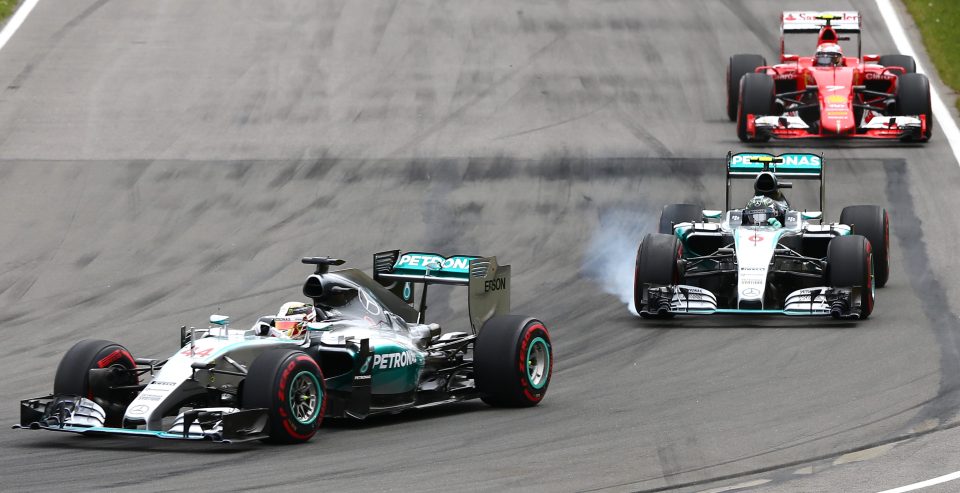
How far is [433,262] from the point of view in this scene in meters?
15.4

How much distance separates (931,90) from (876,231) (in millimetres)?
12995

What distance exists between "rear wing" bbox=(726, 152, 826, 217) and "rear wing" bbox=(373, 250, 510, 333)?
678cm

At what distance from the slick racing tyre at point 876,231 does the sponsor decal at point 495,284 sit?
6966 mm

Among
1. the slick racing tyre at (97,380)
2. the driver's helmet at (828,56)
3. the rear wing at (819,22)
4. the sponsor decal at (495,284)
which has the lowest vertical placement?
the slick racing tyre at (97,380)

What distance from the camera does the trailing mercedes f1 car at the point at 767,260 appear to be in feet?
60.8

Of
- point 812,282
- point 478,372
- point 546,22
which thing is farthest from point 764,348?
point 546,22

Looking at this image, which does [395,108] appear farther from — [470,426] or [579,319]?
[470,426]

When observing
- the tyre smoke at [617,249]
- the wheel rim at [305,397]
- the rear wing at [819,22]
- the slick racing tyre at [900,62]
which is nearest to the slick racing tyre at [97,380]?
the wheel rim at [305,397]

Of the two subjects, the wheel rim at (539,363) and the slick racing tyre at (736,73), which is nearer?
the wheel rim at (539,363)

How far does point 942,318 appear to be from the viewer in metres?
18.5

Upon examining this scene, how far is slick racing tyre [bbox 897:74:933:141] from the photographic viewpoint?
28391mm

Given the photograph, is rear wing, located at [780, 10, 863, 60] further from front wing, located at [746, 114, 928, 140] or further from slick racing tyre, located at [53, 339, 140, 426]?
slick racing tyre, located at [53, 339, 140, 426]

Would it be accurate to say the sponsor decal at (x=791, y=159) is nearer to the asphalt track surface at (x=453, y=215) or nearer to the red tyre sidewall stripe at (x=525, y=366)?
the asphalt track surface at (x=453, y=215)

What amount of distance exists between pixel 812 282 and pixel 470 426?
730 centimetres
